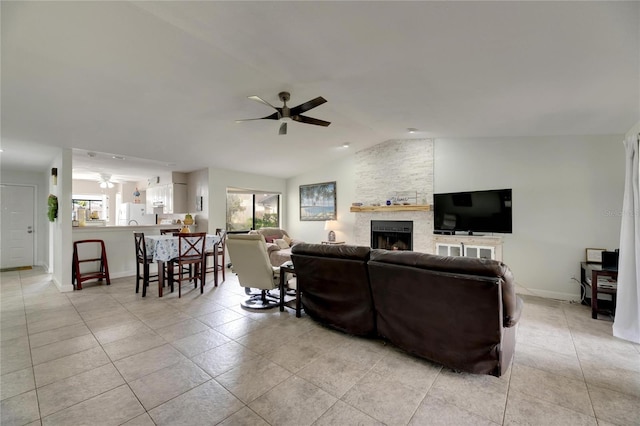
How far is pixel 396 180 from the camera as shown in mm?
6004

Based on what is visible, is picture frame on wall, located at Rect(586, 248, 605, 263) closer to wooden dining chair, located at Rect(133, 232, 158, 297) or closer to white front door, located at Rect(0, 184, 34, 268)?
wooden dining chair, located at Rect(133, 232, 158, 297)

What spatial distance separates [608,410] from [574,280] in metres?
3.04

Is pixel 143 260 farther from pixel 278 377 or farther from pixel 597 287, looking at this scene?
pixel 597 287

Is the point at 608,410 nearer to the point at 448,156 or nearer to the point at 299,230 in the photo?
the point at 448,156

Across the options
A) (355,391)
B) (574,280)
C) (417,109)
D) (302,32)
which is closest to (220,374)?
(355,391)

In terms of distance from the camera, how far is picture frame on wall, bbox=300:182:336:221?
7141mm

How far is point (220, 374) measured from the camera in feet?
7.09

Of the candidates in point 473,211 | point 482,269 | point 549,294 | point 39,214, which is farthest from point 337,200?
point 39,214

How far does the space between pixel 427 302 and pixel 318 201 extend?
5.36 meters

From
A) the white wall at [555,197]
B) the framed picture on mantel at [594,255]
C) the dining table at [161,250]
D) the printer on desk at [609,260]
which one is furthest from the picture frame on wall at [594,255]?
the dining table at [161,250]

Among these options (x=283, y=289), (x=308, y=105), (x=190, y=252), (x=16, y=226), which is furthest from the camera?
(x=16, y=226)

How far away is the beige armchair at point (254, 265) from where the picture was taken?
3438 mm

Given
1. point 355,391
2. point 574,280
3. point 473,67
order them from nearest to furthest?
→ point 355,391, point 473,67, point 574,280

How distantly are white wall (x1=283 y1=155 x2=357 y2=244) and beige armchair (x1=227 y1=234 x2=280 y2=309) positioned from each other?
3.44m
